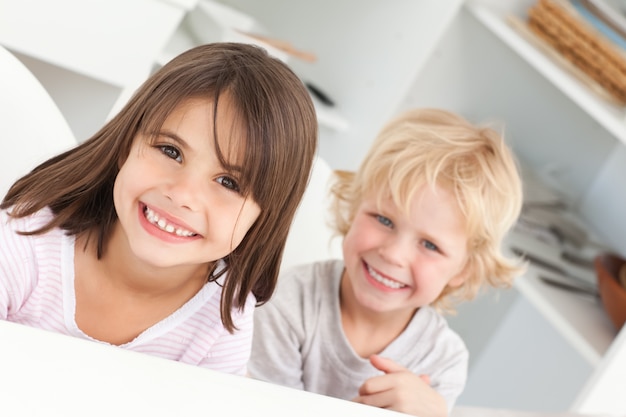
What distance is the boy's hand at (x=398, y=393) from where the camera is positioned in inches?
34.5

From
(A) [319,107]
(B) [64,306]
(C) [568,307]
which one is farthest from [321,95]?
(B) [64,306]

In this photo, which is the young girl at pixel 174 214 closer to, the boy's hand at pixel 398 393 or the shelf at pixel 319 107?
the boy's hand at pixel 398 393

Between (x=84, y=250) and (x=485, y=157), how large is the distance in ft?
1.68

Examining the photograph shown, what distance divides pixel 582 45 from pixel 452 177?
2.66 ft

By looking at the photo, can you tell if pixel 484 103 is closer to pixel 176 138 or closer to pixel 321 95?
pixel 321 95

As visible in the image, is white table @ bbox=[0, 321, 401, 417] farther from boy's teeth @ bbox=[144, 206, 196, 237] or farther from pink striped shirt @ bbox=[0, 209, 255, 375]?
pink striped shirt @ bbox=[0, 209, 255, 375]

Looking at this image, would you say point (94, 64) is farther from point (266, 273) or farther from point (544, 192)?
point (544, 192)

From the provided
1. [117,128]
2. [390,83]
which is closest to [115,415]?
[117,128]

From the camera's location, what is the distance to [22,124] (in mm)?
841

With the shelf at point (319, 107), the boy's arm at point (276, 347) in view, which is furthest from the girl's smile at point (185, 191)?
the shelf at point (319, 107)

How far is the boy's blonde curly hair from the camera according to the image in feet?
3.41

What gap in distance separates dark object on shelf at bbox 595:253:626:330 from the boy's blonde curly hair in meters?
0.56

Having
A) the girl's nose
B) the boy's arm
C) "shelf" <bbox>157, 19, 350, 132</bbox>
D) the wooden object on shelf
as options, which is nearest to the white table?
the girl's nose

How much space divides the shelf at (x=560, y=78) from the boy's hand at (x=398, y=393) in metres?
0.83
